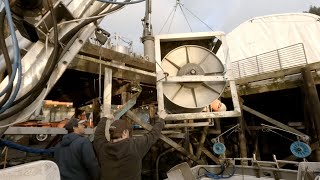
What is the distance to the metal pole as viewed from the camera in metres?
6.89

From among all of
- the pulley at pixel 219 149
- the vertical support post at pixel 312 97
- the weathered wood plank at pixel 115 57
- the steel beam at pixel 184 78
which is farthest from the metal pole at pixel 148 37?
the vertical support post at pixel 312 97

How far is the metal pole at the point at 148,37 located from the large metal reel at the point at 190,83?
1242mm

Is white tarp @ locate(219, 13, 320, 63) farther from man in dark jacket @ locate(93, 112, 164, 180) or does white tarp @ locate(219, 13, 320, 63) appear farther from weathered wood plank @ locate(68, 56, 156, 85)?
man in dark jacket @ locate(93, 112, 164, 180)

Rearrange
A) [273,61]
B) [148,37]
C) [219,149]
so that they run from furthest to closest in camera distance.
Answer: [273,61], [148,37], [219,149]

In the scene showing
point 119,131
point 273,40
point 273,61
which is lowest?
point 119,131

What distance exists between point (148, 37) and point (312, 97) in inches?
233

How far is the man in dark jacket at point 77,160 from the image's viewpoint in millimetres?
3083

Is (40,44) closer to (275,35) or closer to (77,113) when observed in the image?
(77,113)

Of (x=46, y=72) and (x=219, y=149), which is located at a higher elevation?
(x=46, y=72)

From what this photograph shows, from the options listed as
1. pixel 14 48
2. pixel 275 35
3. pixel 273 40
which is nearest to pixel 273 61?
pixel 273 40

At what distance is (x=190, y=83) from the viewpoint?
202 inches

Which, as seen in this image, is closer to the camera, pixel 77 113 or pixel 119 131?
pixel 119 131

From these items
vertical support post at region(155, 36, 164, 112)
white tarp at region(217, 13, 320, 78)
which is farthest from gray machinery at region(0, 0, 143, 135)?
white tarp at region(217, 13, 320, 78)

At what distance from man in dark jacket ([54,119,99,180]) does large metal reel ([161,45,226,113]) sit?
7.31 ft
